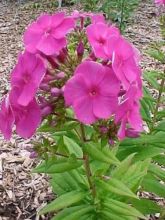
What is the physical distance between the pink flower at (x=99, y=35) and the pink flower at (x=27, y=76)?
0.58ft

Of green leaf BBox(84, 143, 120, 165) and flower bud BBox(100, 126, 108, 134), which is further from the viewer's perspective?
green leaf BBox(84, 143, 120, 165)

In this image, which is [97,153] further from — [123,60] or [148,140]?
[148,140]

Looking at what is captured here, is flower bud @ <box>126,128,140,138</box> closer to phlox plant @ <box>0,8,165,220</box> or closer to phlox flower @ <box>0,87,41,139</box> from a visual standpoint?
phlox plant @ <box>0,8,165,220</box>

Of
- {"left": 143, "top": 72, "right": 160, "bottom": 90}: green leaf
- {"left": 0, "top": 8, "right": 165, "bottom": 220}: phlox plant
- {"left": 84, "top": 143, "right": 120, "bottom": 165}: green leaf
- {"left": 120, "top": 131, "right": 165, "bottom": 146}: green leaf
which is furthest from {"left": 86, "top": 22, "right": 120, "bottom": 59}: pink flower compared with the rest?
{"left": 143, "top": 72, "right": 160, "bottom": 90}: green leaf

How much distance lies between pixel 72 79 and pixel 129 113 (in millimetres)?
226

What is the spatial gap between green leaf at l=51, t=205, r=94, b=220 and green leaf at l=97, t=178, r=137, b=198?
0.20m

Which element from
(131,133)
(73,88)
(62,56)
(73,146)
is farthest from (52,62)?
(73,146)

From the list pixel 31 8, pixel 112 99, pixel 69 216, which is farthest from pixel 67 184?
pixel 31 8

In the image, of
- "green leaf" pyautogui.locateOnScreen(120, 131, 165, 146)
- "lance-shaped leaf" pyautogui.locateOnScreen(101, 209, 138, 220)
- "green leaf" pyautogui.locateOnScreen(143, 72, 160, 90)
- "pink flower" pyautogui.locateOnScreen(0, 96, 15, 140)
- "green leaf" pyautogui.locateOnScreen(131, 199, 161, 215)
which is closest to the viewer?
"pink flower" pyautogui.locateOnScreen(0, 96, 15, 140)

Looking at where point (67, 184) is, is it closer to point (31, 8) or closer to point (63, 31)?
point (63, 31)

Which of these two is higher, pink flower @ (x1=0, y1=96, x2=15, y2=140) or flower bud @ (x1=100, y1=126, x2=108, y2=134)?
pink flower @ (x1=0, y1=96, x2=15, y2=140)

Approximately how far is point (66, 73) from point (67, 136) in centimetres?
45

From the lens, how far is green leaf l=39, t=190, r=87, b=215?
204cm

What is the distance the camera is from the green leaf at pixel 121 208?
2.03 meters
